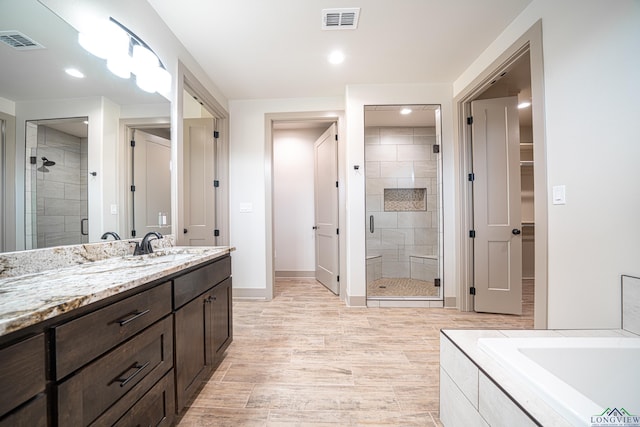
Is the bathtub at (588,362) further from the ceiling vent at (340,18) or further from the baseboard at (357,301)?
the ceiling vent at (340,18)

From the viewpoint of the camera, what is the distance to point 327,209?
11.8ft

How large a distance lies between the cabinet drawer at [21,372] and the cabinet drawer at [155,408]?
0.40 meters

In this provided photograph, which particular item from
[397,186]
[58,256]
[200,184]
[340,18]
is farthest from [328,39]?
[397,186]

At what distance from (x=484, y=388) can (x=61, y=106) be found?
2.30m

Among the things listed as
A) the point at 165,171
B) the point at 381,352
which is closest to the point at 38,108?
the point at 165,171

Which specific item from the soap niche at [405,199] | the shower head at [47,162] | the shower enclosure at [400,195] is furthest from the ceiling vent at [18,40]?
the soap niche at [405,199]

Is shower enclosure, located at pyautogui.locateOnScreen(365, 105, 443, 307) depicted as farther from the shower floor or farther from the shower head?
the shower head

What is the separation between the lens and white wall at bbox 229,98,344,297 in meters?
3.18

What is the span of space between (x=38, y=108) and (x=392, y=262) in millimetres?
4322

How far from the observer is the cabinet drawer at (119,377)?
70cm

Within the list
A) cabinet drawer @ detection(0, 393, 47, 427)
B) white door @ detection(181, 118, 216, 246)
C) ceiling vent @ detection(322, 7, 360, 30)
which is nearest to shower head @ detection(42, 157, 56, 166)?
cabinet drawer @ detection(0, 393, 47, 427)

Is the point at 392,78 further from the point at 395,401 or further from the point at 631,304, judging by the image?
the point at 395,401

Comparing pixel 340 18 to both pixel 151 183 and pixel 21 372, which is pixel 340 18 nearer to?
pixel 151 183

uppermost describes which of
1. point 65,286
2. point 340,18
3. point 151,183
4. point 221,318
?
point 340,18
